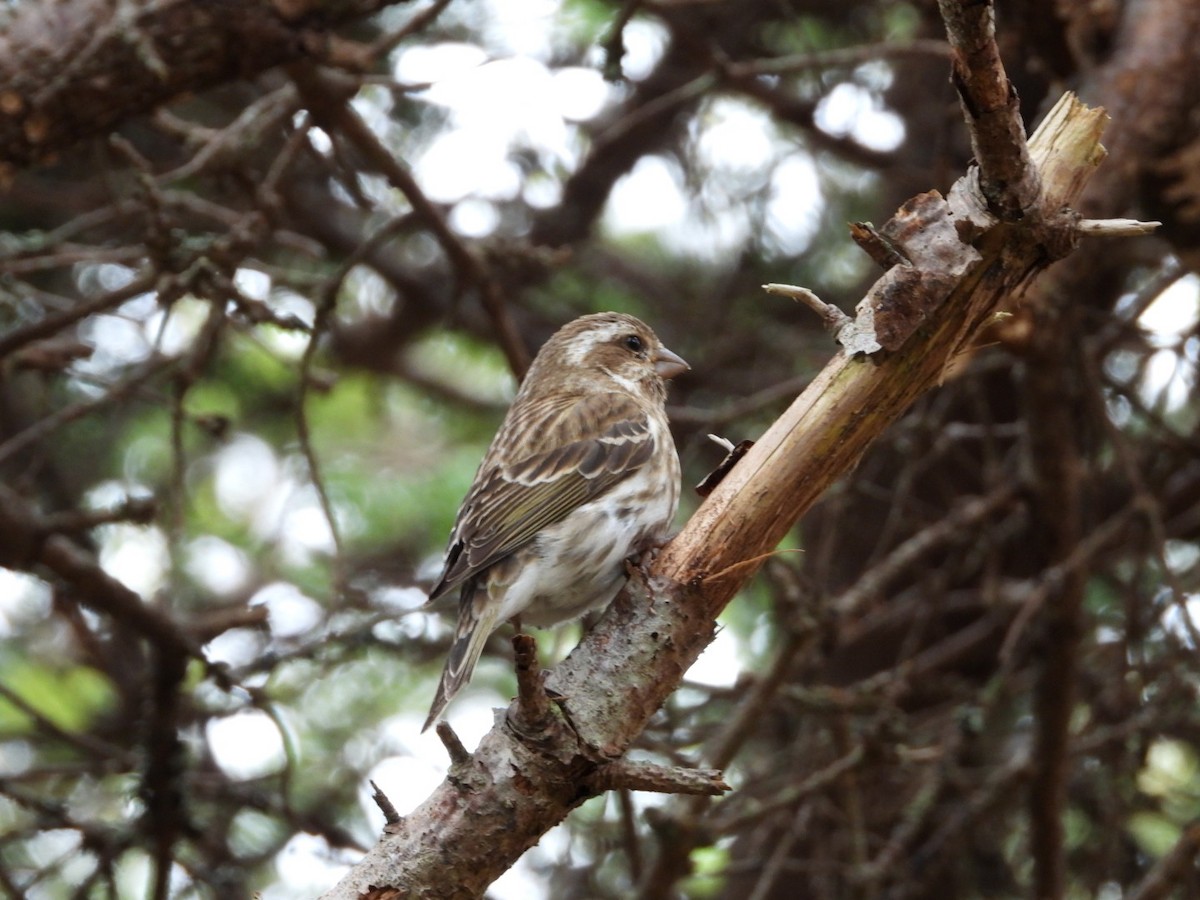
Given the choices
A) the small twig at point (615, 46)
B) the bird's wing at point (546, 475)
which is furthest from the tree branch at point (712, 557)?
the small twig at point (615, 46)

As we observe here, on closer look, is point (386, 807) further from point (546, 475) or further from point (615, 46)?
point (615, 46)

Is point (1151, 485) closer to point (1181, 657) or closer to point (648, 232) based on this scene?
point (1181, 657)

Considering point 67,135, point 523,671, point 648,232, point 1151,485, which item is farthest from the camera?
point 648,232

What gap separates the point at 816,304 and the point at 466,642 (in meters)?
1.44

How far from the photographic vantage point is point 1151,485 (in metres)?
5.32

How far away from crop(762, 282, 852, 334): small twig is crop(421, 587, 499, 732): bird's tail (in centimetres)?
127

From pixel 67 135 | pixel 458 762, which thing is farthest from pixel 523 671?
pixel 67 135

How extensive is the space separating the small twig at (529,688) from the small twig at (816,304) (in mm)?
869

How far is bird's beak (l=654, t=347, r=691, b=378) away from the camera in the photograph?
16.2ft

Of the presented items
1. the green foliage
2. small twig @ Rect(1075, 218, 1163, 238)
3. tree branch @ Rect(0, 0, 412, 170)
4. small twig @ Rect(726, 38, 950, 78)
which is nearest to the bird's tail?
tree branch @ Rect(0, 0, 412, 170)

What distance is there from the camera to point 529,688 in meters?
2.65

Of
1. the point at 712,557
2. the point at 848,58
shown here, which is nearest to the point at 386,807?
the point at 712,557

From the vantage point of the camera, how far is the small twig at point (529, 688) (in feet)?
8.40

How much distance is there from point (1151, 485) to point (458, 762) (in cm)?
341
